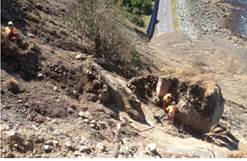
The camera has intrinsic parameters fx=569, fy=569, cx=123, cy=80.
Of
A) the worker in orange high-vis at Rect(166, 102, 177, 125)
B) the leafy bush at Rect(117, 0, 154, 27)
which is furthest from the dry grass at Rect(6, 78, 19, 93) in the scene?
the leafy bush at Rect(117, 0, 154, 27)

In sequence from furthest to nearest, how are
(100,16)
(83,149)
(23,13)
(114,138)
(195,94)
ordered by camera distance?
(100,16)
(23,13)
(195,94)
(114,138)
(83,149)

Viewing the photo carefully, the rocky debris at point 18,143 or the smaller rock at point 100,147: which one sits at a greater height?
the rocky debris at point 18,143

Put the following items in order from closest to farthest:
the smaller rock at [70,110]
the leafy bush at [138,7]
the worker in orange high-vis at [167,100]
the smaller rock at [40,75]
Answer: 1. the smaller rock at [70,110]
2. the smaller rock at [40,75]
3. the worker in orange high-vis at [167,100]
4. the leafy bush at [138,7]

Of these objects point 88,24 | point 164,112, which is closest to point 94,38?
point 88,24

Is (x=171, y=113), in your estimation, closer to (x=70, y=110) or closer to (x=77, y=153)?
(x=70, y=110)

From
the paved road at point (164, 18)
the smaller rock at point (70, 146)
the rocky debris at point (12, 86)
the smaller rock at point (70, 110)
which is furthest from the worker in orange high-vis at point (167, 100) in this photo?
the paved road at point (164, 18)

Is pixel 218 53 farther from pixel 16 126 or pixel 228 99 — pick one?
pixel 16 126

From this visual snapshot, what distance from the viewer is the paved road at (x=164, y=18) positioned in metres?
59.0

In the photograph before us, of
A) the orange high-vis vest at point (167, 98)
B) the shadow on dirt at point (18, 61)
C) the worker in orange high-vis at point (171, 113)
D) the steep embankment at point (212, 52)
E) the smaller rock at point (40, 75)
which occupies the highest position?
the shadow on dirt at point (18, 61)

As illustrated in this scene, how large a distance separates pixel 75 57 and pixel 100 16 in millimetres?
5655

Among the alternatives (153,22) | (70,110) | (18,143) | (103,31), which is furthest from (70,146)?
(153,22)

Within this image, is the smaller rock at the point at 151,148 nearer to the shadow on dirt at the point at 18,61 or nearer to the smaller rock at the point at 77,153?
the smaller rock at the point at 77,153

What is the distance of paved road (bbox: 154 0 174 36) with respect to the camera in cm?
5903

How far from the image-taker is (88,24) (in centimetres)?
2936
